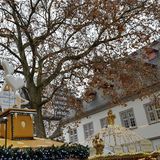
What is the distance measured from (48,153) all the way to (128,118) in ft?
77.0

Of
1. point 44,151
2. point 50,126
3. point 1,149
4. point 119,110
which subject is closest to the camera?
point 1,149

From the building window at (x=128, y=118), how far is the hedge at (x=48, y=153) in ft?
71.5

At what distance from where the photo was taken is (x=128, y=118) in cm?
2925

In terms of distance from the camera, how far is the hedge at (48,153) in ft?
19.2

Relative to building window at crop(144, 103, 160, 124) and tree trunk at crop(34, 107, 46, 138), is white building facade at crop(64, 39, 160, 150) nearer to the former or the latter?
building window at crop(144, 103, 160, 124)

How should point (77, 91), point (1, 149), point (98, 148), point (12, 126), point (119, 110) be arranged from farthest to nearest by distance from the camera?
1. point (119, 110)
2. point (77, 91)
3. point (98, 148)
4. point (12, 126)
5. point (1, 149)

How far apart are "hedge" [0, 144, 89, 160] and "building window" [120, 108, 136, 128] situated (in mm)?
21806

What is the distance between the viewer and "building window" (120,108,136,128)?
28.8 m

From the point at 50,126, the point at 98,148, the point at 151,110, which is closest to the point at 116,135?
the point at 98,148

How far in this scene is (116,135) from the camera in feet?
43.6

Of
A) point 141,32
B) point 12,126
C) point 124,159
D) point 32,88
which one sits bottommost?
point 124,159

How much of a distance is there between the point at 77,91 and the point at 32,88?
5.00m

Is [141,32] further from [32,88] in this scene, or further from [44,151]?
[44,151]

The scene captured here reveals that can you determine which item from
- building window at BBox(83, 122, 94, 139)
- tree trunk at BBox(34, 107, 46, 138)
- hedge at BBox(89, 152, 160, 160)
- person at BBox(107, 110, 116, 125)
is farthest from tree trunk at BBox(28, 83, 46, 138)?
building window at BBox(83, 122, 94, 139)
